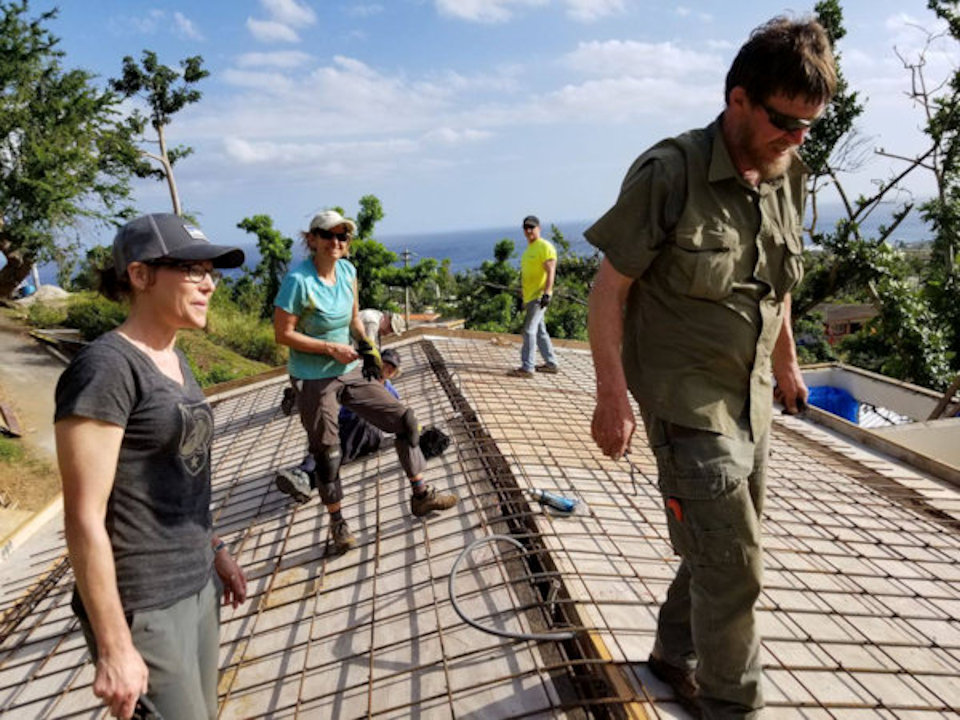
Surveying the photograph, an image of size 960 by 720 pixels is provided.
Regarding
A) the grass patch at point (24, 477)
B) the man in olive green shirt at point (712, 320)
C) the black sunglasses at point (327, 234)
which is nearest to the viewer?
the man in olive green shirt at point (712, 320)

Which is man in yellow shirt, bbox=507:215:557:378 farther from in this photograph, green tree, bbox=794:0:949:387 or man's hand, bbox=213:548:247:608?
green tree, bbox=794:0:949:387

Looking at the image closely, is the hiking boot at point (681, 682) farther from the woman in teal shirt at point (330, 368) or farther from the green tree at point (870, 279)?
the green tree at point (870, 279)

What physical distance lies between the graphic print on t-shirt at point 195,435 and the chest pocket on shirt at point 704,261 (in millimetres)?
1362

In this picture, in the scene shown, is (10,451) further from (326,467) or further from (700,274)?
(700,274)

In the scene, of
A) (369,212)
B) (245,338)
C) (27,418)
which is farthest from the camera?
(369,212)

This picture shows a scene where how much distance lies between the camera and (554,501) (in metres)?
3.37

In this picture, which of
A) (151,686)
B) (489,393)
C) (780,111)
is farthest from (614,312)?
(489,393)

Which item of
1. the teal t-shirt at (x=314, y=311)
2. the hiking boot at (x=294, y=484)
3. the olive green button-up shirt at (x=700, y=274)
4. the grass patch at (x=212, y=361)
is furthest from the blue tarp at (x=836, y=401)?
the grass patch at (x=212, y=361)

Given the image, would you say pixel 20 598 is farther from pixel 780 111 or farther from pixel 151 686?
pixel 780 111

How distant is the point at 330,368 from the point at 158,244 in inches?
68.9

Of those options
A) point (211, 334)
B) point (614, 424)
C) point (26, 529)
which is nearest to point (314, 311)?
point (614, 424)

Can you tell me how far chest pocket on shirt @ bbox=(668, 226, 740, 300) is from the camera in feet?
5.61

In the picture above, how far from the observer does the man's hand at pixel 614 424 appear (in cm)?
176

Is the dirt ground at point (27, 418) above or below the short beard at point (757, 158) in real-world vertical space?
below
